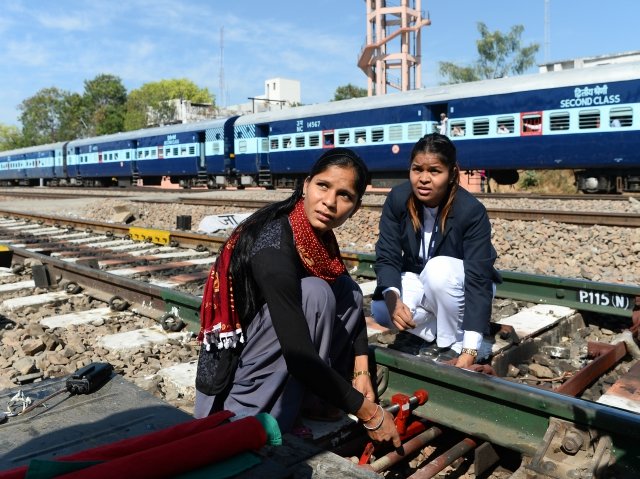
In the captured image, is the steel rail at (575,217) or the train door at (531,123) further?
the train door at (531,123)

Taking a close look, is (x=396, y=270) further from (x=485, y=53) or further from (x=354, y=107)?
(x=485, y=53)

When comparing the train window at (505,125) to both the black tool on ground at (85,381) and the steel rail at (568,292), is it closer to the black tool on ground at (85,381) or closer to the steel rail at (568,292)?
the steel rail at (568,292)

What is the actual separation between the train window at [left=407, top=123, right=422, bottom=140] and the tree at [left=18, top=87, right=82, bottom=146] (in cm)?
7330

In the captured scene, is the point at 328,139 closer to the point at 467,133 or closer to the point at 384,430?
the point at 467,133

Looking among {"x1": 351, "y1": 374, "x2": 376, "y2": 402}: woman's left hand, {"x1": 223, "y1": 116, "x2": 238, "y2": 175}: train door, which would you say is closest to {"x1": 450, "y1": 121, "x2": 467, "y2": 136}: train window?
{"x1": 223, "y1": 116, "x2": 238, "y2": 175}: train door

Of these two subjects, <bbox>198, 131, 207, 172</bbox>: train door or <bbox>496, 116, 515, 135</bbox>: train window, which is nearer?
<bbox>496, 116, 515, 135</bbox>: train window

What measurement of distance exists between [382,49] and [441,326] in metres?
45.0

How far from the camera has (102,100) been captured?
79000 millimetres

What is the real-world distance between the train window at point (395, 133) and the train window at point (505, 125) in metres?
2.87

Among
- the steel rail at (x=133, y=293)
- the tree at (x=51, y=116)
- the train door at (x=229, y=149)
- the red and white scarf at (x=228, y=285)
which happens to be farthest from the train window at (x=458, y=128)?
the tree at (x=51, y=116)

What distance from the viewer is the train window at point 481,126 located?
14.4 m

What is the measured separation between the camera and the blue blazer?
9.51 ft

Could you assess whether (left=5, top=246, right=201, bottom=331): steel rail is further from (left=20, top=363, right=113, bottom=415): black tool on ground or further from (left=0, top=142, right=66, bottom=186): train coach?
(left=0, top=142, right=66, bottom=186): train coach

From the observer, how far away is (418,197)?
9.88ft
